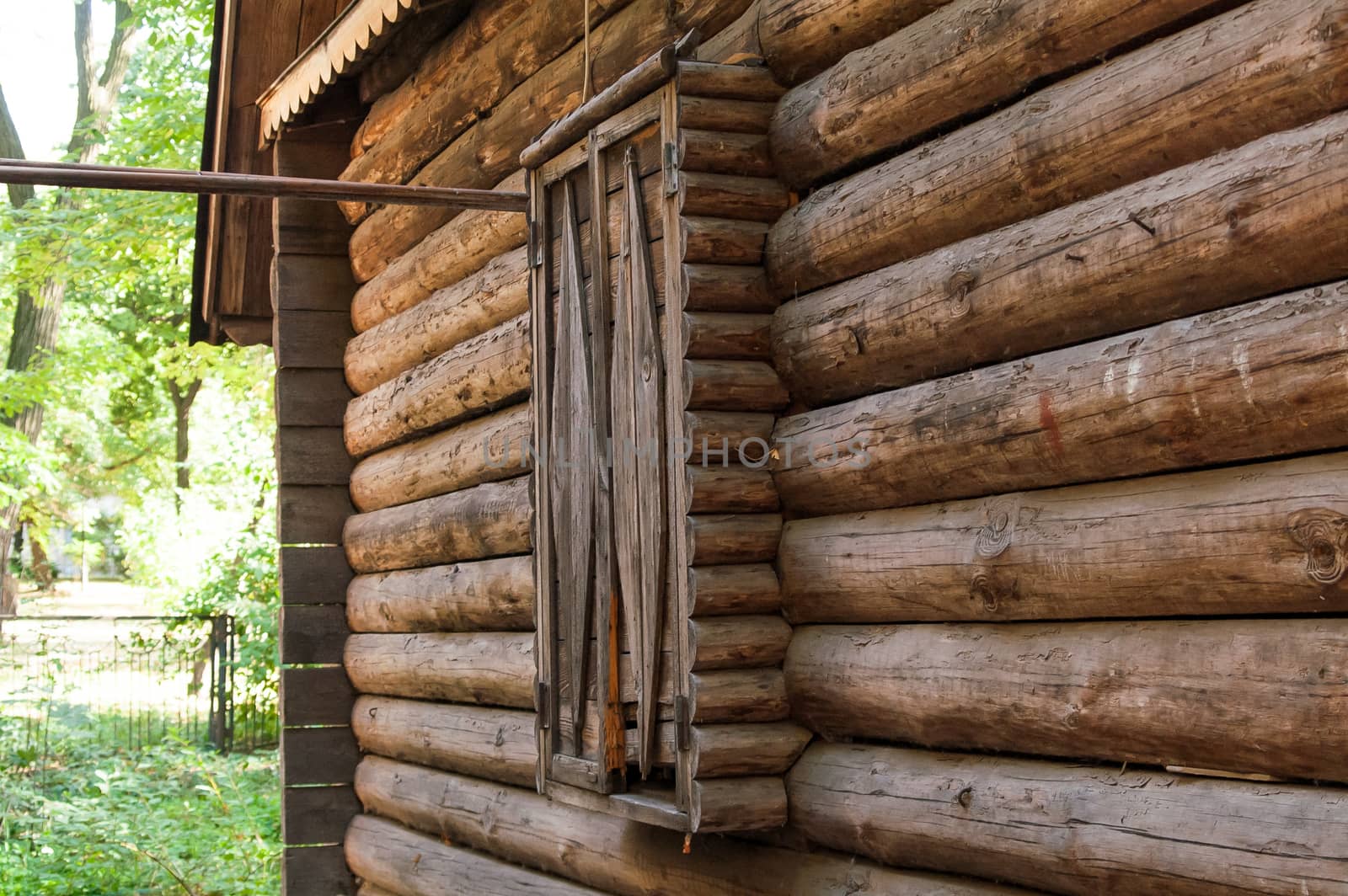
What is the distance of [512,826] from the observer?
5445 mm

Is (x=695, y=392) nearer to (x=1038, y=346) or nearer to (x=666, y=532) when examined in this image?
(x=666, y=532)

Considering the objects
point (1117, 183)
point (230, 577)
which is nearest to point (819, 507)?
point (1117, 183)

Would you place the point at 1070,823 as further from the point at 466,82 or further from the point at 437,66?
the point at 437,66

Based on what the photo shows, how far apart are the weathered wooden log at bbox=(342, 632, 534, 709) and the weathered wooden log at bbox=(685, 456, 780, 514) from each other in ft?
5.47

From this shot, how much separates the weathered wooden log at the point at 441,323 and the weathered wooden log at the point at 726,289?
1.68 meters

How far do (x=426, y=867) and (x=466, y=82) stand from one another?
355cm

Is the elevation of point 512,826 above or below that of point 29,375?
below

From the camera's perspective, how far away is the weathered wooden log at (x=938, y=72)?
3.00m

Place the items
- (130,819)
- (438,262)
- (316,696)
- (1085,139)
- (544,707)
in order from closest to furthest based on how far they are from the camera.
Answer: (1085,139) → (544,707) → (438,262) → (316,696) → (130,819)

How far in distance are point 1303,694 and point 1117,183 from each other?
1.14 m

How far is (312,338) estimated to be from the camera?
7578 millimetres

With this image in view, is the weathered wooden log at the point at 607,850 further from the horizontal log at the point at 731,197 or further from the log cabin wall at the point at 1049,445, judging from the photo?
the horizontal log at the point at 731,197

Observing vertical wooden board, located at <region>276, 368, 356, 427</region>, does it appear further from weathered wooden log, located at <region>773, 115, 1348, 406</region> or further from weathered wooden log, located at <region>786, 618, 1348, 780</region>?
weathered wooden log, located at <region>786, 618, 1348, 780</region>

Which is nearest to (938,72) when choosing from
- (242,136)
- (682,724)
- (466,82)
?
(682,724)
